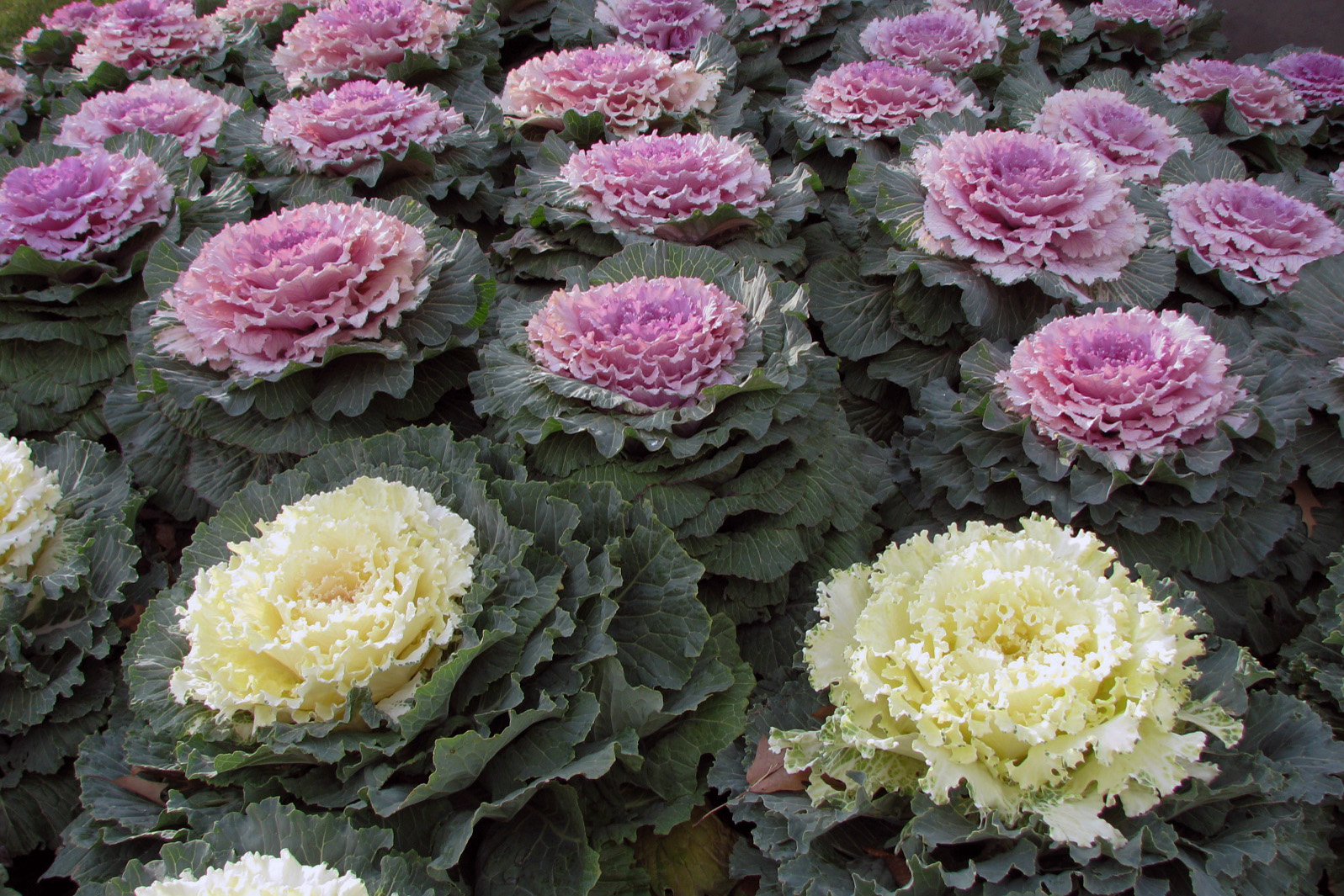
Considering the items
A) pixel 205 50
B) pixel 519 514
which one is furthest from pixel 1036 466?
pixel 205 50

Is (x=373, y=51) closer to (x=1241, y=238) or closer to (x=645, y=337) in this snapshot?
(x=645, y=337)

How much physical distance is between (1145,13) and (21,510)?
5.93 meters

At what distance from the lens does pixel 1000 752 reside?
1.74 m

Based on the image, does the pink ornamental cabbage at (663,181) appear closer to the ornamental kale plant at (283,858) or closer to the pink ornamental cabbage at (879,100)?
the pink ornamental cabbage at (879,100)

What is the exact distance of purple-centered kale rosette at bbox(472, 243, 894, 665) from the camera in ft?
7.54

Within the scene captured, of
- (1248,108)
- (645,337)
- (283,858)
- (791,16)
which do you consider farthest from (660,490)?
(1248,108)

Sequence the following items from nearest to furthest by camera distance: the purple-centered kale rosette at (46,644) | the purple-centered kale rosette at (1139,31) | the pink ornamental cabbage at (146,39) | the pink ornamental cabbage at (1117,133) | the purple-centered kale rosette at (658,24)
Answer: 1. the purple-centered kale rosette at (46,644)
2. the pink ornamental cabbage at (1117,133)
3. the purple-centered kale rosette at (658,24)
4. the pink ornamental cabbage at (146,39)
5. the purple-centered kale rosette at (1139,31)

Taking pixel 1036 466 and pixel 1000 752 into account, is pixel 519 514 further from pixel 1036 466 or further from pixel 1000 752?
pixel 1036 466

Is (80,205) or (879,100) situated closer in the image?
(80,205)

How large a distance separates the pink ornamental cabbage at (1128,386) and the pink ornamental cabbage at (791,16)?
119 inches

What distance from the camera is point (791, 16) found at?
15.8 feet

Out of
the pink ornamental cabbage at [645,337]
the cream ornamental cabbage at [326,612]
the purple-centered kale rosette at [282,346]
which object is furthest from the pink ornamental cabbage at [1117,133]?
the cream ornamental cabbage at [326,612]

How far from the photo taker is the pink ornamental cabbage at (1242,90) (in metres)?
4.29

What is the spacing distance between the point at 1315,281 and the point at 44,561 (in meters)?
4.00
